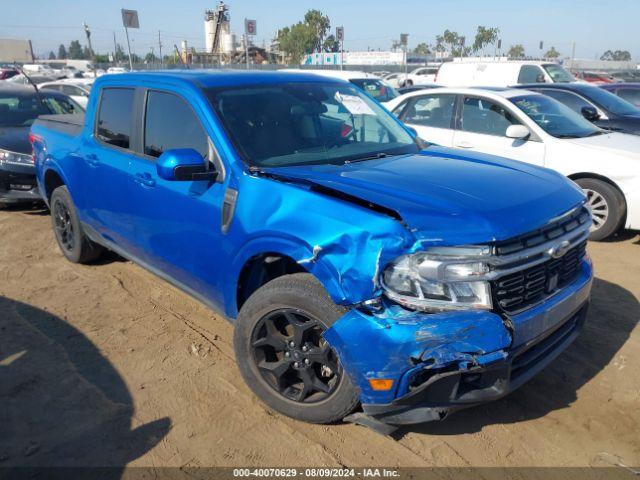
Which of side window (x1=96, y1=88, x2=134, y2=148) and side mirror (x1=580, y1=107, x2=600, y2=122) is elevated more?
side window (x1=96, y1=88, x2=134, y2=148)

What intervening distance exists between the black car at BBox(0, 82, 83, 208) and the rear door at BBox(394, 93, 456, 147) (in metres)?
5.31

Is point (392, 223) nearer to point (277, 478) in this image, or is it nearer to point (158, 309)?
point (277, 478)

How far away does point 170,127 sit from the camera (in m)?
3.75

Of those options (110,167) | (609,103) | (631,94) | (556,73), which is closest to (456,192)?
(110,167)

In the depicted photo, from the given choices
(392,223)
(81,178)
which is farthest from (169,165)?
(81,178)

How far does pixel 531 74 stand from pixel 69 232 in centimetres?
1442

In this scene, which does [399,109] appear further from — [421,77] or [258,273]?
[421,77]

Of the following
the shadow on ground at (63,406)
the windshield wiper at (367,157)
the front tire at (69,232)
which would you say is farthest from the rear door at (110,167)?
the windshield wiper at (367,157)

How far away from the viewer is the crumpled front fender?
93.8 inches

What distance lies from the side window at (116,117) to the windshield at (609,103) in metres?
8.08

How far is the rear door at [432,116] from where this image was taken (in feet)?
24.3

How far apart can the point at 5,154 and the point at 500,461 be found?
719 cm

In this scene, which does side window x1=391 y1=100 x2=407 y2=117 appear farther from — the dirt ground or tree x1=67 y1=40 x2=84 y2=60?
tree x1=67 y1=40 x2=84 y2=60

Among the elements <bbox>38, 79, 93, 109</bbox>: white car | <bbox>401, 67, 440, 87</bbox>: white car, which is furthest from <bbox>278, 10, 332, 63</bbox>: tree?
<bbox>38, 79, 93, 109</bbox>: white car
